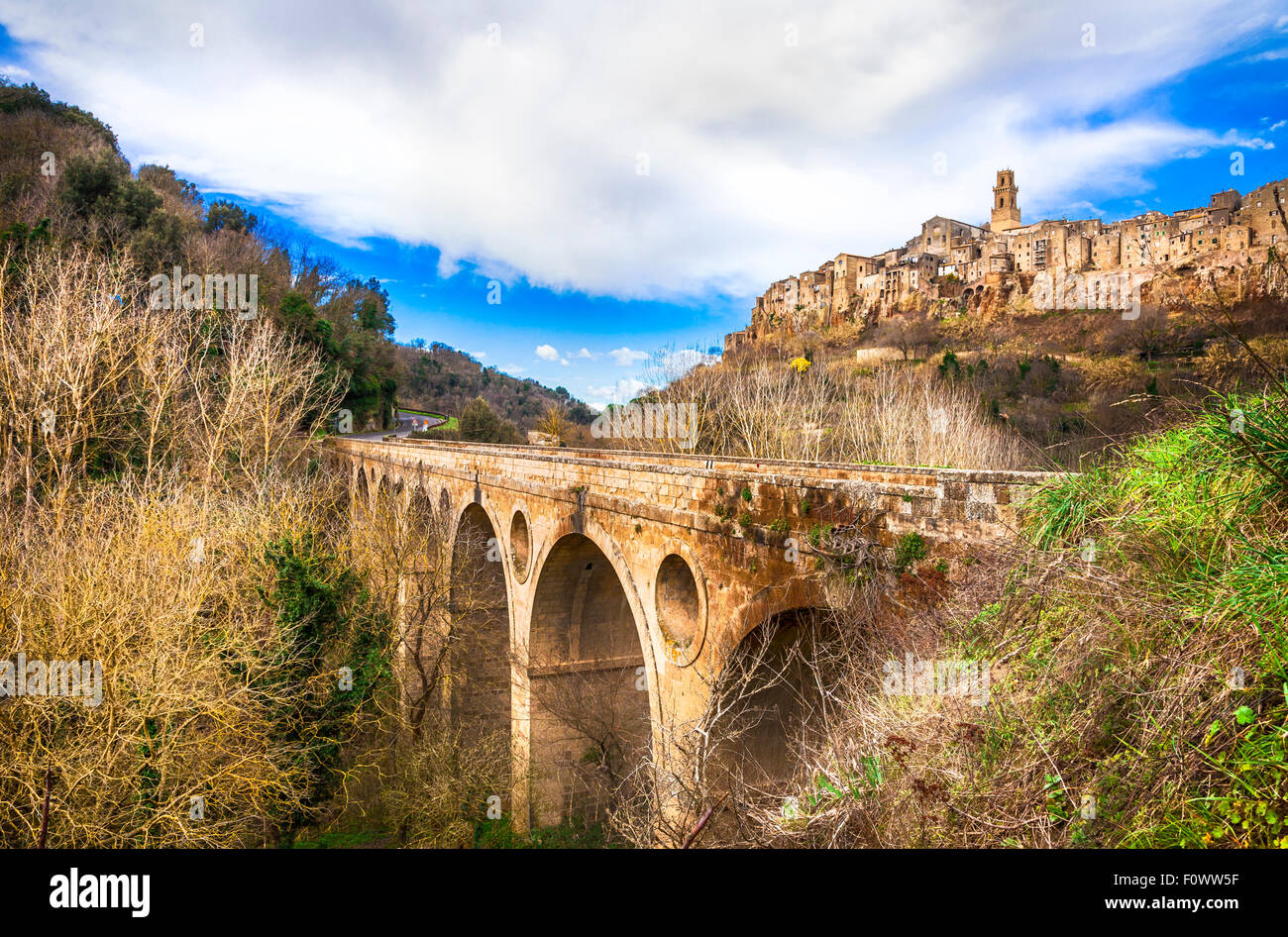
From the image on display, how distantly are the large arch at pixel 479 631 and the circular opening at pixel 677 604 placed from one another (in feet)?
24.7

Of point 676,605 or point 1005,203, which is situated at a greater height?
point 1005,203

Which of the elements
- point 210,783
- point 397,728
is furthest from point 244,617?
point 397,728

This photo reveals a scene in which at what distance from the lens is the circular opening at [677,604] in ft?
27.3

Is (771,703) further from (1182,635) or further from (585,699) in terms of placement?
(585,699)

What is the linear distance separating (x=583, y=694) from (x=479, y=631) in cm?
448

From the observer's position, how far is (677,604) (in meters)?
8.46

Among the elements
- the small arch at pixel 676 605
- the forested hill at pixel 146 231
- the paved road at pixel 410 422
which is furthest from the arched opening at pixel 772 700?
the paved road at pixel 410 422

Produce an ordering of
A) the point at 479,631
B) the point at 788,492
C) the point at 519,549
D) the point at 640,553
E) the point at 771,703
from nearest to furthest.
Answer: the point at 788,492, the point at 771,703, the point at 640,553, the point at 519,549, the point at 479,631

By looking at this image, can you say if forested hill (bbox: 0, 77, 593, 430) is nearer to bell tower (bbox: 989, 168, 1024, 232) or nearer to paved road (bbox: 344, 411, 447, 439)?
paved road (bbox: 344, 411, 447, 439)

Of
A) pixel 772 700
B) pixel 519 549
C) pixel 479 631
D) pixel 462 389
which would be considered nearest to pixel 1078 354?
pixel 479 631

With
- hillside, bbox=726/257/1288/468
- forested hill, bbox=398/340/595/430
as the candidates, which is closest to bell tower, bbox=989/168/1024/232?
hillside, bbox=726/257/1288/468
